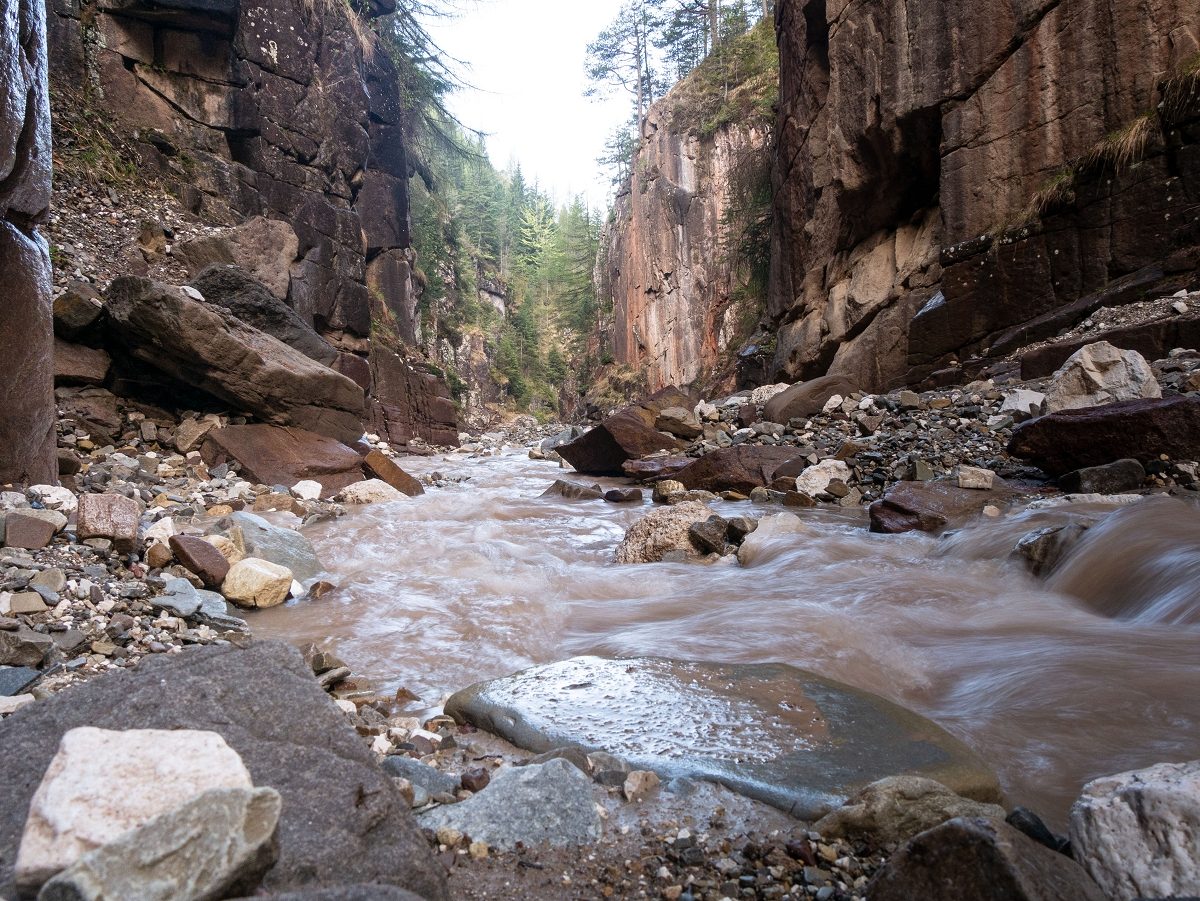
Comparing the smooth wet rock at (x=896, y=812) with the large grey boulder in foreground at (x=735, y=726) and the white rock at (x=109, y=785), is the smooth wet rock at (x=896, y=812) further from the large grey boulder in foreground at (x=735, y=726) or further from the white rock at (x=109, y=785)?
the white rock at (x=109, y=785)

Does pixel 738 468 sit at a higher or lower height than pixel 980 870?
higher

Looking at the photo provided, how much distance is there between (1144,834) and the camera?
4.19 ft

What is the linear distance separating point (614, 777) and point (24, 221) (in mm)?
5282

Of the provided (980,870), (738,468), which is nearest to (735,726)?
(980,870)

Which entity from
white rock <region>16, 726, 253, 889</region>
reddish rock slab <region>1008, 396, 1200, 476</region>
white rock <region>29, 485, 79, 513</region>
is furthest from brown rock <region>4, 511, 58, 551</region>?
reddish rock slab <region>1008, 396, 1200, 476</region>

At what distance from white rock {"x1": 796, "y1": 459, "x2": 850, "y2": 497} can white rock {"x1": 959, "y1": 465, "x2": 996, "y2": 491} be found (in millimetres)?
1402

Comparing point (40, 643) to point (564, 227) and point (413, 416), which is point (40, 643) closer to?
point (413, 416)

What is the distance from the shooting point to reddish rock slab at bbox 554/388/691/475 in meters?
11.2

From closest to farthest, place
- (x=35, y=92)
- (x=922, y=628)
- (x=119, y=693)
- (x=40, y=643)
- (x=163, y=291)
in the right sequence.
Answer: (x=119, y=693) < (x=40, y=643) < (x=922, y=628) < (x=35, y=92) < (x=163, y=291)

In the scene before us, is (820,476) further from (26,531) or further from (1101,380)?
(26,531)

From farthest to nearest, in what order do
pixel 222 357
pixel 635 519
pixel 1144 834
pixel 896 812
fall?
pixel 222 357
pixel 635 519
pixel 896 812
pixel 1144 834

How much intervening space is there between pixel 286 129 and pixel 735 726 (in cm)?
1922

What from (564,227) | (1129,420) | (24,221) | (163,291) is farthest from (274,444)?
(564,227)

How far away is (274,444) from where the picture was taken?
8.70m
